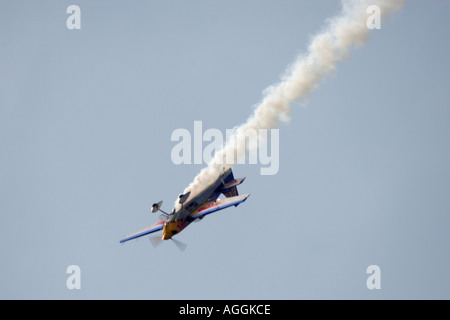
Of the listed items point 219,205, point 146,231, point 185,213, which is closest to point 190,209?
point 185,213

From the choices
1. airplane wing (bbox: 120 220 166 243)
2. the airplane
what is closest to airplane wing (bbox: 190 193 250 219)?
the airplane

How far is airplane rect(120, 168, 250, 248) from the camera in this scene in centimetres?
5675

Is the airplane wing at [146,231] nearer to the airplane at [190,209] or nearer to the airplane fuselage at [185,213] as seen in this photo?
the airplane at [190,209]

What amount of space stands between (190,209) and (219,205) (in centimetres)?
261

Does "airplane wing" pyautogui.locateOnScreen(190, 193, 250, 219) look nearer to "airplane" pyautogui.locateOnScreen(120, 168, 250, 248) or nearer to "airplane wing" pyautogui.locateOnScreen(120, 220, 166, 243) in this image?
"airplane" pyautogui.locateOnScreen(120, 168, 250, 248)

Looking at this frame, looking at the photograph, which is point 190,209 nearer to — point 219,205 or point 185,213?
point 185,213

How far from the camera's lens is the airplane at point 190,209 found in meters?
56.8

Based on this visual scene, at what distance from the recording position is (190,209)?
190 feet

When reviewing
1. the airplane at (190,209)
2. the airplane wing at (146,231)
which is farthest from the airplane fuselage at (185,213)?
the airplane wing at (146,231)

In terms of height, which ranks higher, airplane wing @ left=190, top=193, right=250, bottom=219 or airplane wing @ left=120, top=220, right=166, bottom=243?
airplane wing @ left=190, top=193, right=250, bottom=219

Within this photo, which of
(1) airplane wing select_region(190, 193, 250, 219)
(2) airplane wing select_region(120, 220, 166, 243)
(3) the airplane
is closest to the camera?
(1) airplane wing select_region(190, 193, 250, 219)
